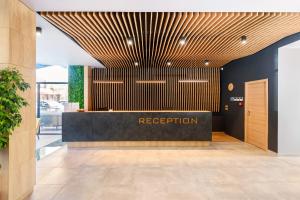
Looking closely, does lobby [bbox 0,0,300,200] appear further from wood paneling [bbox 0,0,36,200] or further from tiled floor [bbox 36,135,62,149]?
tiled floor [bbox 36,135,62,149]

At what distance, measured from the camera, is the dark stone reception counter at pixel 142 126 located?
9742mm

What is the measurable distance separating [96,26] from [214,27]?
2.59m

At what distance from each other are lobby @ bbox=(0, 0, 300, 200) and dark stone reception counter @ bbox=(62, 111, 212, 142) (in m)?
0.04

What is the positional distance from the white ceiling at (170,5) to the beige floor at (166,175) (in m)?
3.22

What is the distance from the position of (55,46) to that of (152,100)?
6.31 meters

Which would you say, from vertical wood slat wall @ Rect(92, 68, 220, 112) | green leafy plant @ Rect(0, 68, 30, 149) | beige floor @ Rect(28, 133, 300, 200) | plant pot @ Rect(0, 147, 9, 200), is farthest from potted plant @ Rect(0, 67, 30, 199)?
vertical wood slat wall @ Rect(92, 68, 220, 112)

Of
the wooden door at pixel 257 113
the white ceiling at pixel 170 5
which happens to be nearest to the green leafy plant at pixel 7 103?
the white ceiling at pixel 170 5

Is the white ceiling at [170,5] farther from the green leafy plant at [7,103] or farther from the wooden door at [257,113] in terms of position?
the wooden door at [257,113]

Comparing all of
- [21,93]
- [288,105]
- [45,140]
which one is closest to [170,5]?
[21,93]

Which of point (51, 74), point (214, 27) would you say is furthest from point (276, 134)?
point (51, 74)

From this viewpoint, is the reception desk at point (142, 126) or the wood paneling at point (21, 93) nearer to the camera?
the wood paneling at point (21, 93)

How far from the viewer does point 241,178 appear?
19.2 ft

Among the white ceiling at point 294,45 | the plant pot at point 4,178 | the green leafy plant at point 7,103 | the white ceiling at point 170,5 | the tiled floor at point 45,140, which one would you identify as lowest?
the tiled floor at point 45,140

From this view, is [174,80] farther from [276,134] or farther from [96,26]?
[96,26]
